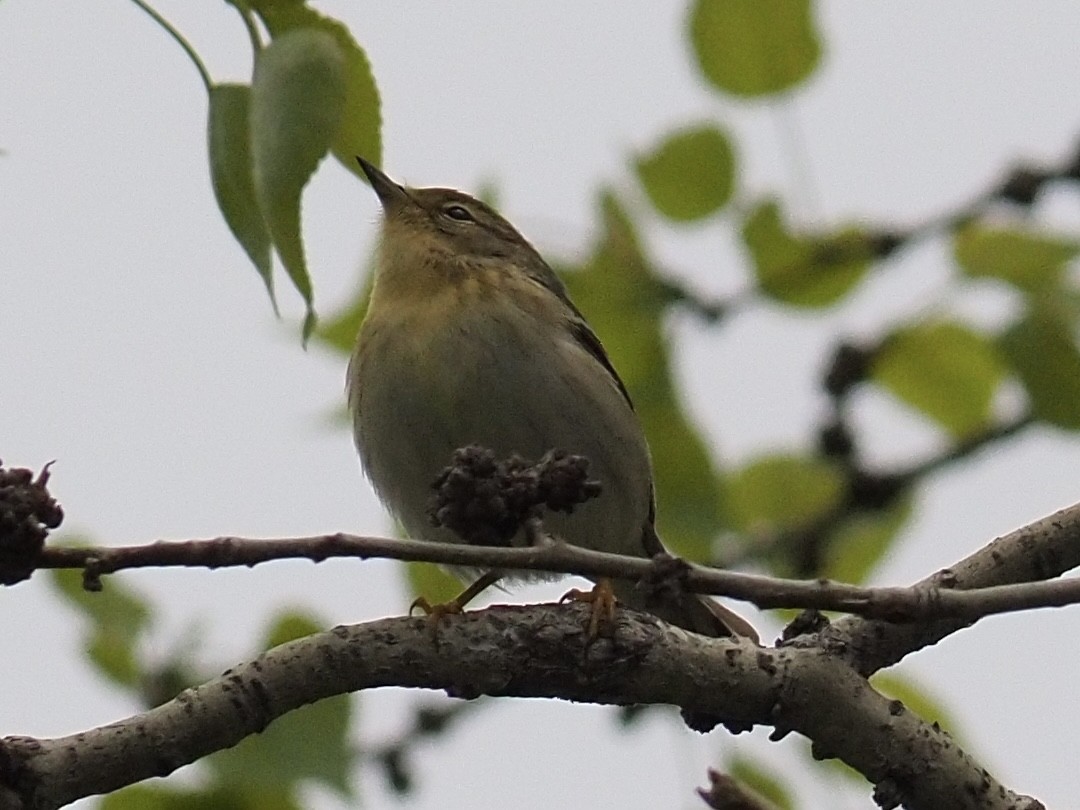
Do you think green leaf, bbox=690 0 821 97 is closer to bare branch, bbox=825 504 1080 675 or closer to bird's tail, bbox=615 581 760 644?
bare branch, bbox=825 504 1080 675

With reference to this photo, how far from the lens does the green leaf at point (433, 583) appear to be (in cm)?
420

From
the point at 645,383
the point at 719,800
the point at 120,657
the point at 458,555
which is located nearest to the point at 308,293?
the point at 458,555

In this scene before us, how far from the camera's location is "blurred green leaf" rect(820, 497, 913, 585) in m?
4.78

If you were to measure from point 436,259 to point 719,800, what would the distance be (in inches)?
124

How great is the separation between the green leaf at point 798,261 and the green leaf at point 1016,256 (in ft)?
1.12

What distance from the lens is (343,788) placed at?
10.4 feet

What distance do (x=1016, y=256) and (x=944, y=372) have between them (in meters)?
0.64

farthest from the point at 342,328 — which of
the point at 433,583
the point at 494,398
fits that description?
the point at 433,583

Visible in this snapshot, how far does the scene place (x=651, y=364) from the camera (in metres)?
4.41

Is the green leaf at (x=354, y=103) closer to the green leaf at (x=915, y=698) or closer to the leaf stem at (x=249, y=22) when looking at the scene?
the leaf stem at (x=249, y=22)

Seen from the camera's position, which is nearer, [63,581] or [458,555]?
[458,555]

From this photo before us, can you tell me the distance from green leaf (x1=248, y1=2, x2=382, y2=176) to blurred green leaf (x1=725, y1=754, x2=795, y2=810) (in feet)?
5.87

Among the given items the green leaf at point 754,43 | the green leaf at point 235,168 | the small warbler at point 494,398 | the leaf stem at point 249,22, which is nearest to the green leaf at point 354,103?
the leaf stem at point 249,22

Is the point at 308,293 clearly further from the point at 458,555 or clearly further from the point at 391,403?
the point at 391,403
